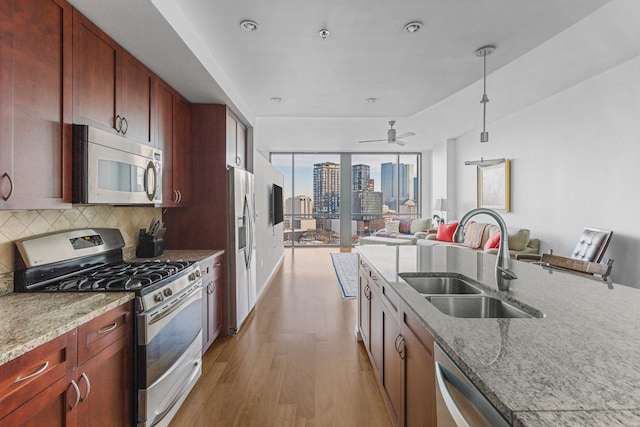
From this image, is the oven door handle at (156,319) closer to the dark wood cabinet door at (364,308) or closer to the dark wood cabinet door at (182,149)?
the dark wood cabinet door at (182,149)

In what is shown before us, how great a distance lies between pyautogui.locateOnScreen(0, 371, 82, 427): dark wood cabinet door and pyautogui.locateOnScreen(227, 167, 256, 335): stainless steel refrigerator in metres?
1.91

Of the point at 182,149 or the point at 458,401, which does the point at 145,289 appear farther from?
the point at 182,149

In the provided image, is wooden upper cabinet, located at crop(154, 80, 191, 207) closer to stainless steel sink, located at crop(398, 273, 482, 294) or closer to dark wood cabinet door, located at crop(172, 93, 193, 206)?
dark wood cabinet door, located at crop(172, 93, 193, 206)

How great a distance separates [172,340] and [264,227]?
10.3ft

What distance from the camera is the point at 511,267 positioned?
1.96m

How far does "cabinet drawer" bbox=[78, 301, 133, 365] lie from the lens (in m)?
1.33

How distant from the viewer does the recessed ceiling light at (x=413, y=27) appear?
2.33m

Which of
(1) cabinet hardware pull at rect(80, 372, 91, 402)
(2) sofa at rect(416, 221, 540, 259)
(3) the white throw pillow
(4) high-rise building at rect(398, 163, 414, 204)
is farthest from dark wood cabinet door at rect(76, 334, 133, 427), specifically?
(4) high-rise building at rect(398, 163, 414, 204)

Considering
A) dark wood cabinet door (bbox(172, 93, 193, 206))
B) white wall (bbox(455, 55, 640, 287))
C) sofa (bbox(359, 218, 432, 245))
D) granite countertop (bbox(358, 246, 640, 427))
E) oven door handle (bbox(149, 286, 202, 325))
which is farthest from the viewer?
sofa (bbox(359, 218, 432, 245))

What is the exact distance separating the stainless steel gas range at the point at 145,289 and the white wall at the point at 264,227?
2.16 m

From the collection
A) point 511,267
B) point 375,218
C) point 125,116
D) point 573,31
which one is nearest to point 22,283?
point 125,116

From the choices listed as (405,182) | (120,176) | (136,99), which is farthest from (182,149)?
(405,182)

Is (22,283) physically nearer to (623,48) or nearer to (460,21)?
(460,21)

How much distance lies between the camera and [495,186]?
6.06 metres
